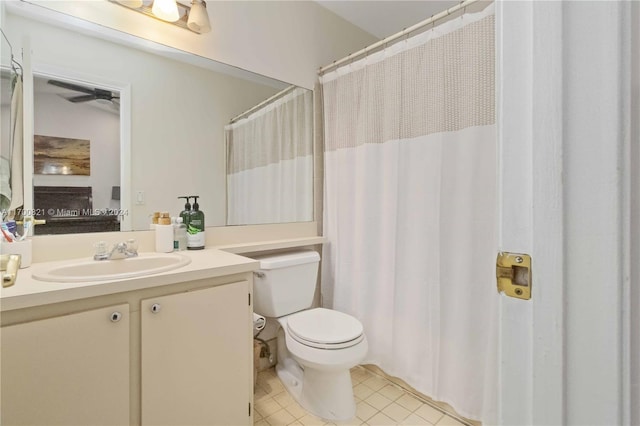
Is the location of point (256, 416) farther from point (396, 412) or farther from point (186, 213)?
point (186, 213)

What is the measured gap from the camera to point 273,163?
6.58ft

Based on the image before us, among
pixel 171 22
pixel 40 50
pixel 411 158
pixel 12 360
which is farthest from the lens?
pixel 411 158

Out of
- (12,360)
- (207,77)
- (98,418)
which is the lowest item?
(98,418)

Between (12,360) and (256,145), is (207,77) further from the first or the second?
(12,360)

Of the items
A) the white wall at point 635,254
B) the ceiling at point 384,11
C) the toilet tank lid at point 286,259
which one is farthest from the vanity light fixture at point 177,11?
the white wall at point 635,254

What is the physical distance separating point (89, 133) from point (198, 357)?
105 cm

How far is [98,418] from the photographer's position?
3.03 feet

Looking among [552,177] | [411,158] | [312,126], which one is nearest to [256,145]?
[312,126]

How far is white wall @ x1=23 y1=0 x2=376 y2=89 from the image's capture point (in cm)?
139

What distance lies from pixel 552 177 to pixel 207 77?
1732 millimetres

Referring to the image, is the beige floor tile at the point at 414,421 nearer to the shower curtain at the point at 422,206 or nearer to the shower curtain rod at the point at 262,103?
the shower curtain at the point at 422,206

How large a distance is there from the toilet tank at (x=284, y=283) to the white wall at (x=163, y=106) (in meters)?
0.38

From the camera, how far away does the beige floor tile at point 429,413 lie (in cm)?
150

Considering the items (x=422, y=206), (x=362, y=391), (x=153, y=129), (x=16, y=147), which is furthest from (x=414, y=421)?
(x=16, y=147)
